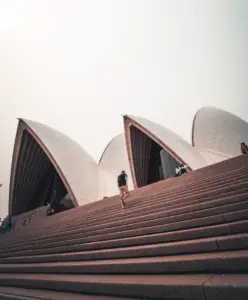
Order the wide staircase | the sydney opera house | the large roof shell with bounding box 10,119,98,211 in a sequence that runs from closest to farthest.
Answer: the wide staircase < the large roof shell with bounding box 10,119,98,211 < the sydney opera house

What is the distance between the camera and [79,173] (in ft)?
61.3

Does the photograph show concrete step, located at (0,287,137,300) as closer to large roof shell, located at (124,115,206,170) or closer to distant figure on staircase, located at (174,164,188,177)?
distant figure on staircase, located at (174,164,188,177)

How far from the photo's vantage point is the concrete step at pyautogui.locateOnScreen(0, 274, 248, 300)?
1.41 m

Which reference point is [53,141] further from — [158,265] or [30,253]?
[158,265]

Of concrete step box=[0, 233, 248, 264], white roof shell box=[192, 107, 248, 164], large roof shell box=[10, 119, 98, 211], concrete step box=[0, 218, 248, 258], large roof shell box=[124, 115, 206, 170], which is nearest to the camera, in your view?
concrete step box=[0, 233, 248, 264]

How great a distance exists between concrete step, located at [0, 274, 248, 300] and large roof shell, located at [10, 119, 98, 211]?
14.9 m

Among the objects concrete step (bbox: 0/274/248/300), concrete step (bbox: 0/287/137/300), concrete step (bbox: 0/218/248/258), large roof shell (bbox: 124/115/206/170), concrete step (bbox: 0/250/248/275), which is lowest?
concrete step (bbox: 0/287/137/300)

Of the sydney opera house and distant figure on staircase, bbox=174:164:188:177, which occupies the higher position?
the sydney opera house

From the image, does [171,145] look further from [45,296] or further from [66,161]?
[45,296]

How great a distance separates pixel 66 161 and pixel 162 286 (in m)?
17.1

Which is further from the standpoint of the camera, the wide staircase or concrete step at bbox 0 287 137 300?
concrete step at bbox 0 287 137 300

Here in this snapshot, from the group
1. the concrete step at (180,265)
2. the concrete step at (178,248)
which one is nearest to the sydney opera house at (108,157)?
the concrete step at (178,248)

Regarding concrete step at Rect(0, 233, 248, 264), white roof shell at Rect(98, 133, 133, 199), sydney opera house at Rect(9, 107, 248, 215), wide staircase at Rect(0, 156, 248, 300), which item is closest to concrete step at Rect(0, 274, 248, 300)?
wide staircase at Rect(0, 156, 248, 300)

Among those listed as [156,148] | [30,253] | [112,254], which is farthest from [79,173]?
[112,254]
